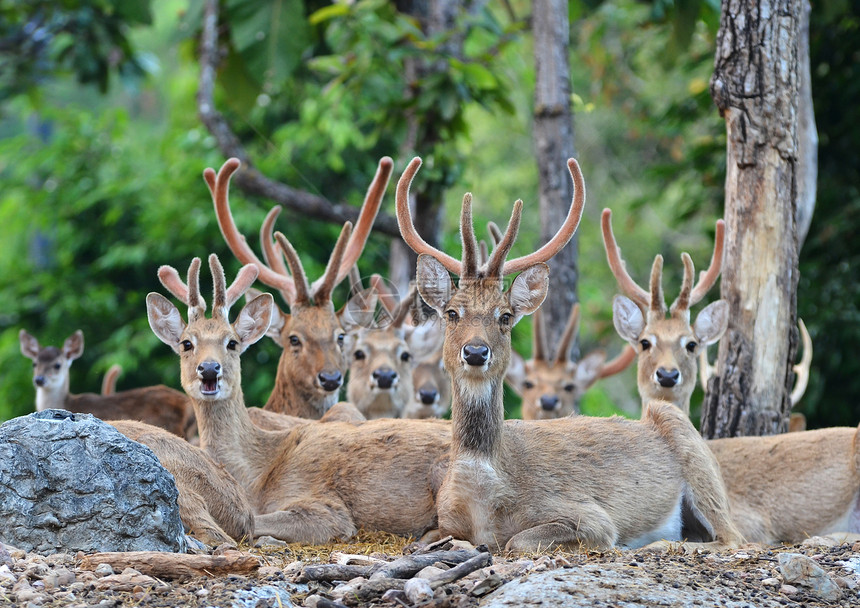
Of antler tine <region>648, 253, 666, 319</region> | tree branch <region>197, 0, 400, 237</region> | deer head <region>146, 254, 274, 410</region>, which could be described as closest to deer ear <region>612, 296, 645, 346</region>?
antler tine <region>648, 253, 666, 319</region>

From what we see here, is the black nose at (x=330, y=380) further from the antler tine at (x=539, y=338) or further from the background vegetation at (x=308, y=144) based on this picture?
the background vegetation at (x=308, y=144)

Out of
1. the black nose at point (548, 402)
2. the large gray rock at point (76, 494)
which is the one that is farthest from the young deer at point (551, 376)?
the large gray rock at point (76, 494)

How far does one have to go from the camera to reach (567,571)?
4.94 m

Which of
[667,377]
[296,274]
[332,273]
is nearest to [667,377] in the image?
[667,377]

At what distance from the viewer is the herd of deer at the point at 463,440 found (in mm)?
6277

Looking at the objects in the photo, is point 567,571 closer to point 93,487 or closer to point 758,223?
point 93,487

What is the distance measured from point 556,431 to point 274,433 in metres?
2.02

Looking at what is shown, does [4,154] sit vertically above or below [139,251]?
above

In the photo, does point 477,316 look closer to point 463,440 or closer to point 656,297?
point 463,440

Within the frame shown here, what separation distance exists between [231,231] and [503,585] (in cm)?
495

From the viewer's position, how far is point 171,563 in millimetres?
4938

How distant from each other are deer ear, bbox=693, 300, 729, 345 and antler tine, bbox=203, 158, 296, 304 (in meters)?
3.11

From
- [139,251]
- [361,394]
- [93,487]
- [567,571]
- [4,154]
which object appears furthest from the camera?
[4,154]

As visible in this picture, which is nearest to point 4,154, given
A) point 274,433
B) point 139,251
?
point 139,251
